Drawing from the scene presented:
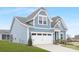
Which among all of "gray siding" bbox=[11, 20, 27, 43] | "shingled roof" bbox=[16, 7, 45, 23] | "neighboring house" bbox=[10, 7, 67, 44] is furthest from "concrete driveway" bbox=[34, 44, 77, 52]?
"shingled roof" bbox=[16, 7, 45, 23]

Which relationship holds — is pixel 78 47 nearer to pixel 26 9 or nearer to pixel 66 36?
pixel 66 36

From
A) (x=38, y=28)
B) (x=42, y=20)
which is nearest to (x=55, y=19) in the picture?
(x=42, y=20)

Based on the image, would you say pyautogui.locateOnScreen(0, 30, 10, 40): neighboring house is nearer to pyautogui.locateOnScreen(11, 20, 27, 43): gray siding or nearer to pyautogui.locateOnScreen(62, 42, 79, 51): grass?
pyautogui.locateOnScreen(11, 20, 27, 43): gray siding

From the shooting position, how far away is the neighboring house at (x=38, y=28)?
7.12 m

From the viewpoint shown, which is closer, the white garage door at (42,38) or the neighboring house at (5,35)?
the neighboring house at (5,35)

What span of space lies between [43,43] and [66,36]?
41 cm

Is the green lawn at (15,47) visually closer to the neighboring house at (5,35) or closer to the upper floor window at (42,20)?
the neighboring house at (5,35)

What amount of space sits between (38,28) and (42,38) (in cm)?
19

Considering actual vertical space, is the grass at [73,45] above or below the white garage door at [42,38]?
below

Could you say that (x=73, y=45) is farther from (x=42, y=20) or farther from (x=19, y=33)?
(x=19, y=33)

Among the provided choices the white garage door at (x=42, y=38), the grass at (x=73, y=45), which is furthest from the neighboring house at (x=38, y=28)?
the grass at (x=73, y=45)

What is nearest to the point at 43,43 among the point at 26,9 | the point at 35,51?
the point at 35,51

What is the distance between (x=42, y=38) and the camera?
7254 mm

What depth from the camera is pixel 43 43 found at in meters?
7.22
